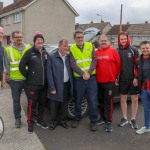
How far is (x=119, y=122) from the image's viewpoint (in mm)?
5520

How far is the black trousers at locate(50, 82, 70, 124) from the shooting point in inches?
198

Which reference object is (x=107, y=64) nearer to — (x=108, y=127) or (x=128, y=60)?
(x=128, y=60)

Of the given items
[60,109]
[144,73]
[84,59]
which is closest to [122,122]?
[144,73]

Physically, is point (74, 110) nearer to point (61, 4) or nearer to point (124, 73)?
point (124, 73)

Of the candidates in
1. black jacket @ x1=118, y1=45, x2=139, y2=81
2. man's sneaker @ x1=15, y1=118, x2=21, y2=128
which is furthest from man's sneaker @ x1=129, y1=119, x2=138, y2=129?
man's sneaker @ x1=15, y1=118, x2=21, y2=128

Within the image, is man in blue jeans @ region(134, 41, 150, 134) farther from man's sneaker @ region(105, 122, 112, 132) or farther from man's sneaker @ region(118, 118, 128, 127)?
man's sneaker @ region(105, 122, 112, 132)

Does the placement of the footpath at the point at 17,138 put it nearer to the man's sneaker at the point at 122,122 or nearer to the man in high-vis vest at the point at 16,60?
the man in high-vis vest at the point at 16,60

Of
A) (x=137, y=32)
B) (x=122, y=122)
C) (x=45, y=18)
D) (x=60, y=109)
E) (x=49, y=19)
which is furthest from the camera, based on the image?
(x=137, y=32)

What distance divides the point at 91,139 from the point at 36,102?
1.32 meters

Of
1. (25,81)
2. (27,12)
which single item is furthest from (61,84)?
(27,12)

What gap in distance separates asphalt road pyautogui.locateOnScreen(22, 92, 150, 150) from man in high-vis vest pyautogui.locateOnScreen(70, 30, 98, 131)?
0.30m

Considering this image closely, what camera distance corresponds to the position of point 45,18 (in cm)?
2873

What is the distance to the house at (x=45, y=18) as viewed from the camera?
90.5 feet

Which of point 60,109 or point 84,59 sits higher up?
point 84,59
